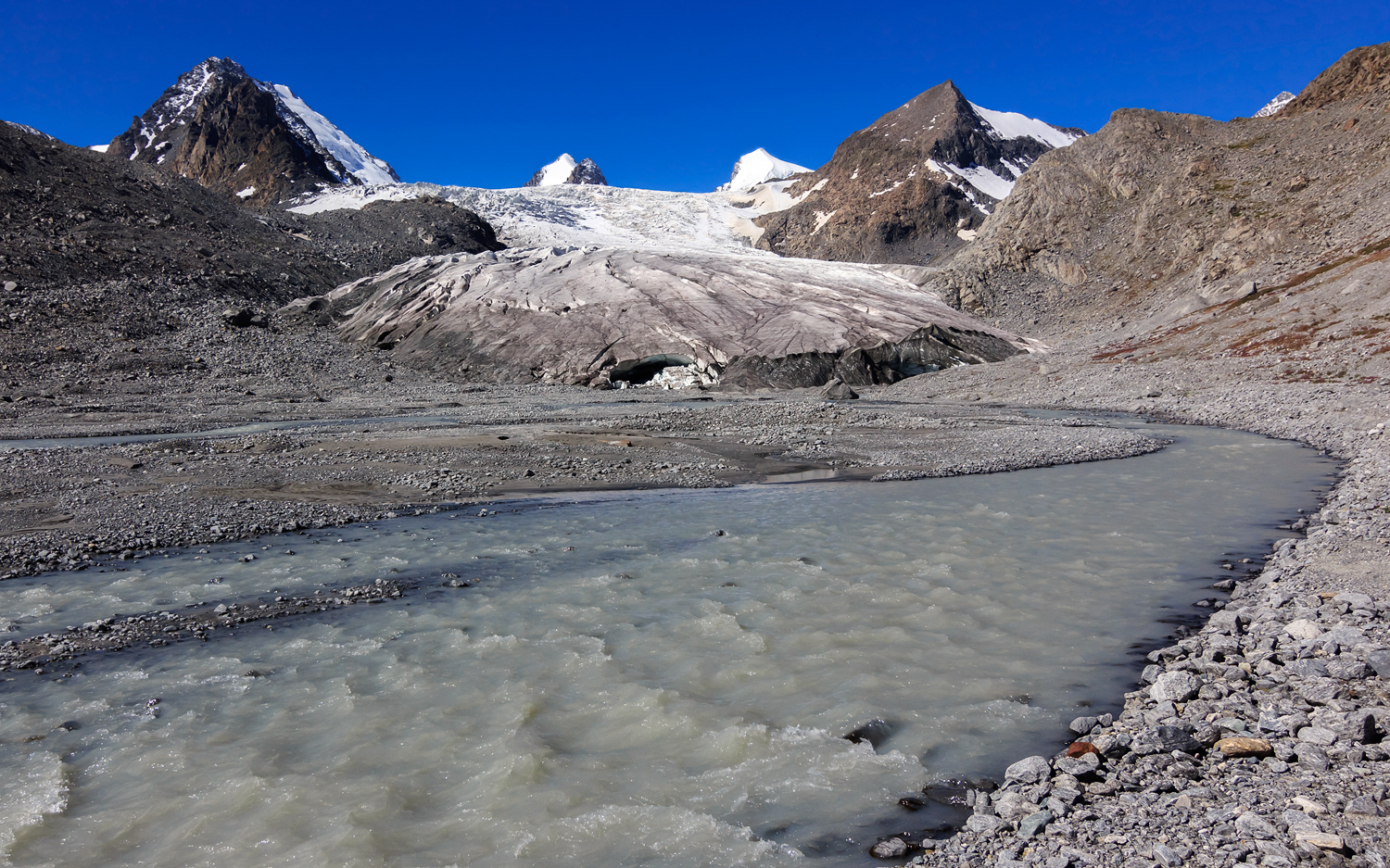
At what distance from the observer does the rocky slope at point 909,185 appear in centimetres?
10994

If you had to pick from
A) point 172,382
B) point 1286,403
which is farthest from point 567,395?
point 1286,403

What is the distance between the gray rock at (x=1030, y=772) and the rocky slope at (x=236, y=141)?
117469 mm

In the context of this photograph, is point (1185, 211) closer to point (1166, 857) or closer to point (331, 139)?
point (1166, 857)

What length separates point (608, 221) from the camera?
95.7 metres

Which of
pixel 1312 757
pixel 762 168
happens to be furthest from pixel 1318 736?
pixel 762 168

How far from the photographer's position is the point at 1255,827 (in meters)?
3.74

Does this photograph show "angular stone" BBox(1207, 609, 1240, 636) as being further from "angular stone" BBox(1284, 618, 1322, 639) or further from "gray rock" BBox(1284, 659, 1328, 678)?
"gray rock" BBox(1284, 659, 1328, 678)

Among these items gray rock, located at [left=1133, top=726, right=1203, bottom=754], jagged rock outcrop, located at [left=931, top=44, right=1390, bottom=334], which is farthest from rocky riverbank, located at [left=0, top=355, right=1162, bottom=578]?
jagged rock outcrop, located at [left=931, top=44, right=1390, bottom=334]

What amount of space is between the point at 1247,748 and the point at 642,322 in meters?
39.0

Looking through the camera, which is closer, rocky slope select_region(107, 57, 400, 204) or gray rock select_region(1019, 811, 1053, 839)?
gray rock select_region(1019, 811, 1053, 839)

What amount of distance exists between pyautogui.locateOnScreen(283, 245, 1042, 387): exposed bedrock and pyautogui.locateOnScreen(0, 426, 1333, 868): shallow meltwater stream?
28015 mm

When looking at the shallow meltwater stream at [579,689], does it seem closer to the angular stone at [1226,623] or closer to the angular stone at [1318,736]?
the angular stone at [1226,623]

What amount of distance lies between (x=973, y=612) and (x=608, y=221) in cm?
9363

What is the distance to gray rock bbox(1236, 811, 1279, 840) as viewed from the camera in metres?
3.69
